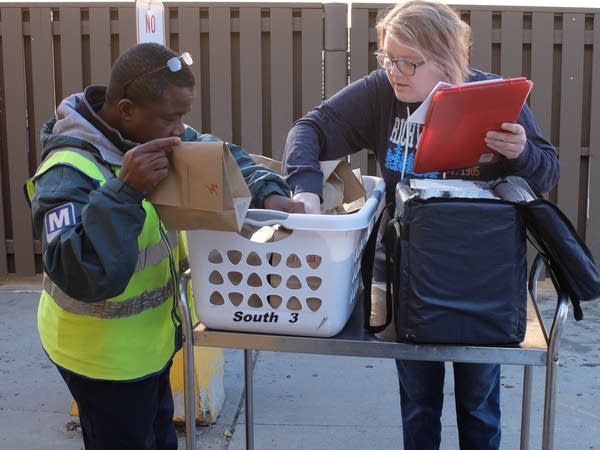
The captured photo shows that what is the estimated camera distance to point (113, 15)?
5492 mm

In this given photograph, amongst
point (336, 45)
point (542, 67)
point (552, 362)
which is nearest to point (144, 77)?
point (552, 362)

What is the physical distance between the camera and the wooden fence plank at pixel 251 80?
5.37 meters

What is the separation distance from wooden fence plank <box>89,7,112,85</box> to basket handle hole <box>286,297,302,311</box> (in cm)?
392

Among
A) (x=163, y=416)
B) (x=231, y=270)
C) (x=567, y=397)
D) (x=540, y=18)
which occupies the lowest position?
(x=567, y=397)

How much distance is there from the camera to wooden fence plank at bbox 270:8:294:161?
5355mm

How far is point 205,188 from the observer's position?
180cm

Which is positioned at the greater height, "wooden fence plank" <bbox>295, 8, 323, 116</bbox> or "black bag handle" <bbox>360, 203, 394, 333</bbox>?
"wooden fence plank" <bbox>295, 8, 323, 116</bbox>

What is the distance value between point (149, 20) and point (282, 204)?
1342 mm

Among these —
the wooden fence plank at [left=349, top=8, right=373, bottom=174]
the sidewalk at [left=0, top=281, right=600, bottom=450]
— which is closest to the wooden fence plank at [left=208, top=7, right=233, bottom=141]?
the wooden fence plank at [left=349, top=8, right=373, bottom=174]

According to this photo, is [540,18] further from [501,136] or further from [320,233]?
[320,233]

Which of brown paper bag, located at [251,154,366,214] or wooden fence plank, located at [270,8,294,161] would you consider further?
wooden fence plank, located at [270,8,294,161]

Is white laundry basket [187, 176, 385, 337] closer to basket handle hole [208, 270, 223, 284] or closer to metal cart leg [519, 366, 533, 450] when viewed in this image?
basket handle hole [208, 270, 223, 284]

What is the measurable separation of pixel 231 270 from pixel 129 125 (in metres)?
0.44

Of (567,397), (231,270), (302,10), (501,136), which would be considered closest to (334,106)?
(501,136)
